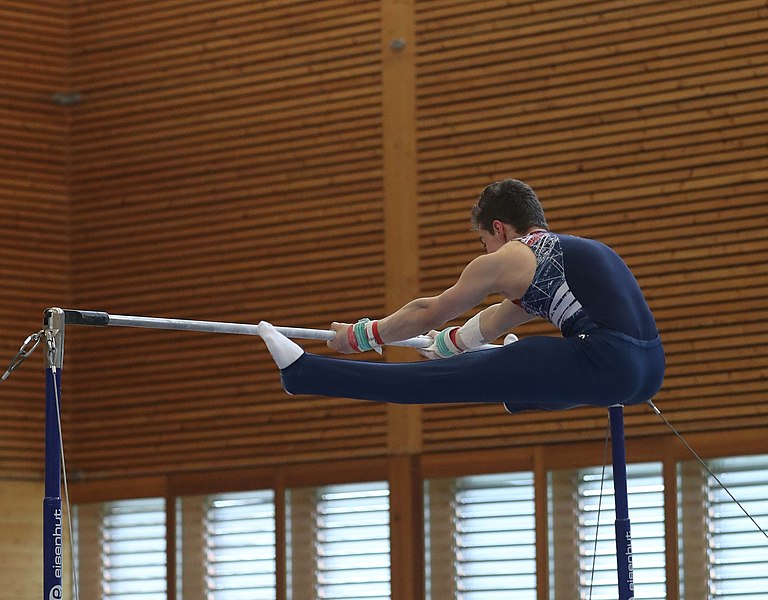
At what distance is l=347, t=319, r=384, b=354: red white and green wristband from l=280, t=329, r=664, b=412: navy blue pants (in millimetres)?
148

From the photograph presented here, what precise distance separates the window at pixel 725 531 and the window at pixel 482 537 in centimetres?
104

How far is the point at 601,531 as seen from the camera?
855 cm

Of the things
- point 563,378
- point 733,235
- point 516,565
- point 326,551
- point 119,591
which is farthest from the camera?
point 119,591

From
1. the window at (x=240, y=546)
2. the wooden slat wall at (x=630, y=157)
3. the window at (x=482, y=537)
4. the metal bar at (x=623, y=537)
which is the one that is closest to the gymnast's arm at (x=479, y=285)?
the metal bar at (x=623, y=537)

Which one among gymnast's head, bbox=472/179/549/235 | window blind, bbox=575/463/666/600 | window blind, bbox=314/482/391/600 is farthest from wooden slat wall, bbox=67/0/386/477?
gymnast's head, bbox=472/179/549/235

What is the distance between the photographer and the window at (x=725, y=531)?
8.05 m

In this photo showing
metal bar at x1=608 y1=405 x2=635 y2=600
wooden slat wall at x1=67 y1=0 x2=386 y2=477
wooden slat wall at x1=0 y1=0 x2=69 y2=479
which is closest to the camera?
metal bar at x1=608 y1=405 x2=635 y2=600

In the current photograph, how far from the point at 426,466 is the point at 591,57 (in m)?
2.97

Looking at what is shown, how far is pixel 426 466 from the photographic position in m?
9.02

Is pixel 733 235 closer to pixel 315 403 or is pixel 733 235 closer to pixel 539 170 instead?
pixel 539 170

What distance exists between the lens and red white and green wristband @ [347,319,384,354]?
15.0 feet

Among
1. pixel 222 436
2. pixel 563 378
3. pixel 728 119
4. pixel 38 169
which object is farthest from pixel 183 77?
pixel 563 378

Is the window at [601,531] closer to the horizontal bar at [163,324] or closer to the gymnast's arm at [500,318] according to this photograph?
the horizontal bar at [163,324]

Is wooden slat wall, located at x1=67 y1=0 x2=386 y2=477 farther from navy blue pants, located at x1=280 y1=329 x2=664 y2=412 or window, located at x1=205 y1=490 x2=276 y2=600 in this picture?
navy blue pants, located at x1=280 y1=329 x2=664 y2=412
